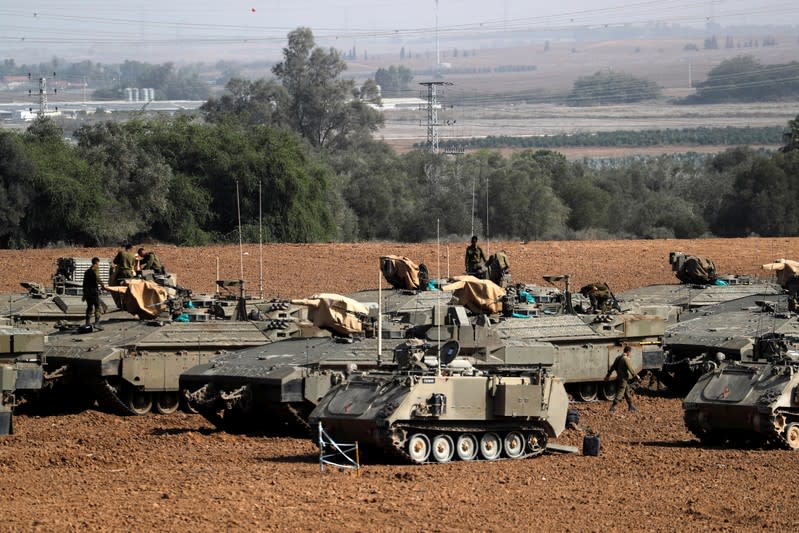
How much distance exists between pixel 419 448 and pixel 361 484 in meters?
1.84

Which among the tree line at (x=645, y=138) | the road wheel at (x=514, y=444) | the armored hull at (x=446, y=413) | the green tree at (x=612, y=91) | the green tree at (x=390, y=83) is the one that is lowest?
the road wheel at (x=514, y=444)

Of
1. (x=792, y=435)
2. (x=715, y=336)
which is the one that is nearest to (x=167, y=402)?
(x=715, y=336)

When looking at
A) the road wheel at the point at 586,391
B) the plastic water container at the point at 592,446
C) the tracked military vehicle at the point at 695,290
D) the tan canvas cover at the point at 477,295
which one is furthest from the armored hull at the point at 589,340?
the plastic water container at the point at 592,446

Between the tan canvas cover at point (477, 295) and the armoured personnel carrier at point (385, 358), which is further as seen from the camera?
the tan canvas cover at point (477, 295)

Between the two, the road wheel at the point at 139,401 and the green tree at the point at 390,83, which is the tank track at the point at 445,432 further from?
the green tree at the point at 390,83

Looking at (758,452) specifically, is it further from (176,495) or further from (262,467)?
(176,495)

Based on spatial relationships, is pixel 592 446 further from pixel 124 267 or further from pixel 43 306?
pixel 43 306

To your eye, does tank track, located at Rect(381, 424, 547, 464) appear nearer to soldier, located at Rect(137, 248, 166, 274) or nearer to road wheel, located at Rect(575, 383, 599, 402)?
road wheel, located at Rect(575, 383, 599, 402)

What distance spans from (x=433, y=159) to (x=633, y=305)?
42794mm

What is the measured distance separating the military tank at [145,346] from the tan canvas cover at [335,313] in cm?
54

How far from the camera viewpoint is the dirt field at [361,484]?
51.1 ft

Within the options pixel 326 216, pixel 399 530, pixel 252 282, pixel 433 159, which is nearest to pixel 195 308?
pixel 399 530

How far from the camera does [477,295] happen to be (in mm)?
25734

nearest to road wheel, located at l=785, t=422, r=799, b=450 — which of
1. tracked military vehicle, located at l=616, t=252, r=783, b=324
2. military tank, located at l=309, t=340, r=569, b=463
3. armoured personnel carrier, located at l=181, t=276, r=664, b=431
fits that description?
military tank, located at l=309, t=340, r=569, b=463
